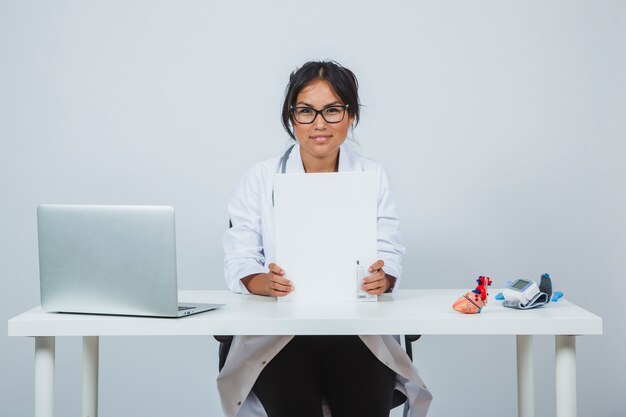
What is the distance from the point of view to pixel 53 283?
5.89 feet

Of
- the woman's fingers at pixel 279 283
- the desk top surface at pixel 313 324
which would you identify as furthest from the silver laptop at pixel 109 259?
the woman's fingers at pixel 279 283

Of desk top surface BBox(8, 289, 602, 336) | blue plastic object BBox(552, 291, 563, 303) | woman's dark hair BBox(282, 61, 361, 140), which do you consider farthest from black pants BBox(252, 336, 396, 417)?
woman's dark hair BBox(282, 61, 361, 140)

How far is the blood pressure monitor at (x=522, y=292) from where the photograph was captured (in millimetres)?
1889

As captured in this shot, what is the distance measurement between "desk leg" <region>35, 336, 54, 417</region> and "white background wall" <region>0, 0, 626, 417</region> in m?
1.75

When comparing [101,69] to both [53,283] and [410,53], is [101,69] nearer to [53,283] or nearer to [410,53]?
[410,53]

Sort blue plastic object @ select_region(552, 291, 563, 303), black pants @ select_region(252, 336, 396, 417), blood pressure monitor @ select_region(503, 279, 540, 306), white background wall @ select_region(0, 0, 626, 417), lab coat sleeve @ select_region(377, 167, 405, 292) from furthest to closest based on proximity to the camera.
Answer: white background wall @ select_region(0, 0, 626, 417)
lab coat sleeve @ select_region(377, 167, 405, 292)
black pants @ select_region(252, 336, 396, 417)
blue plastic object @ select_region(552, 291, 563, 303)
blood pressure monitor @ select_region(503, 279, 540, 306)

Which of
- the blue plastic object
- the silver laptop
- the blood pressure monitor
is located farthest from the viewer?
the blue plastic object

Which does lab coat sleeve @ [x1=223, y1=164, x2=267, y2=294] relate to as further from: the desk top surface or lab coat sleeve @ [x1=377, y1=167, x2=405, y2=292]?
the desk top surface

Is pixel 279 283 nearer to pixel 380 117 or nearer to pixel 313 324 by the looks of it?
pixel 313 324

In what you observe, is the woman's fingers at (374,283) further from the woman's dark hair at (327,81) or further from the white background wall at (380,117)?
the white background wall at (380,117)

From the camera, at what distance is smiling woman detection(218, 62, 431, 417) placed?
6.84ft

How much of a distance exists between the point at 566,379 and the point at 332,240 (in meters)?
0.61

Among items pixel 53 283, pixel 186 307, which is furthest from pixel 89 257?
pixel 186 307

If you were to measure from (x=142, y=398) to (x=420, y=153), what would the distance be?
161cm
